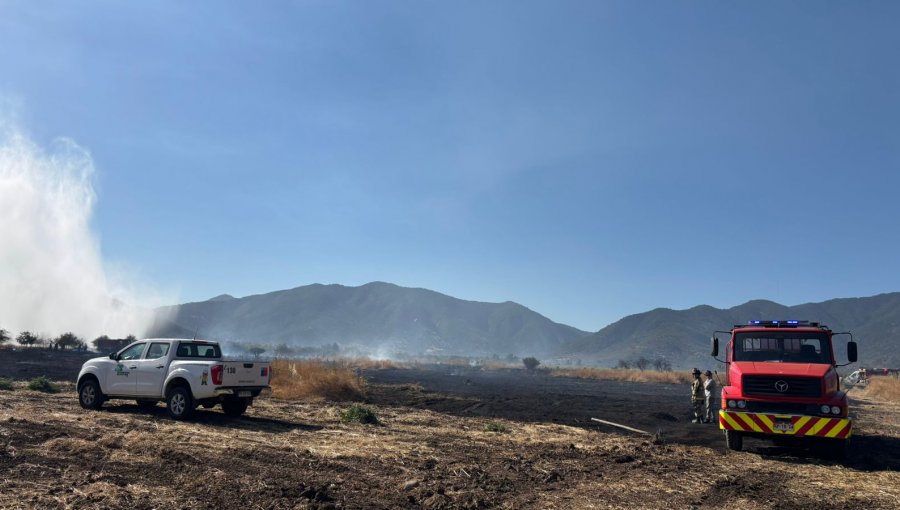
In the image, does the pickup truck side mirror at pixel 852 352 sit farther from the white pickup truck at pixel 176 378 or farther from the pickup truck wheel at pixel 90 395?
the pickup truck wheel at pixel 90 395

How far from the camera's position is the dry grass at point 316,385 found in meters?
23.9

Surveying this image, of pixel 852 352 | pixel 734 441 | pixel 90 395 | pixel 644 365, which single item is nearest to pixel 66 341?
pixel 90 395

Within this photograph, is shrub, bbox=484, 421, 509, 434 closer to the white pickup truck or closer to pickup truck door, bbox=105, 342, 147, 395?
the white pickup truck

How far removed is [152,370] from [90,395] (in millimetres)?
2421

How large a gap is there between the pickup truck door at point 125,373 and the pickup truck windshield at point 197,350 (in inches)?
47.6

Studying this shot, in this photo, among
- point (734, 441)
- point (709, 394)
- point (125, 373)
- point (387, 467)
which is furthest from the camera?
point (709, 394)

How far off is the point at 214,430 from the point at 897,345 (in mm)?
225935

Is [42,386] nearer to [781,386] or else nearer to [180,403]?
[180,403]

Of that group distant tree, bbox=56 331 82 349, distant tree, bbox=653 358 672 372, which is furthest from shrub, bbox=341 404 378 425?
A: distant tree, bbox=653 358 672 372

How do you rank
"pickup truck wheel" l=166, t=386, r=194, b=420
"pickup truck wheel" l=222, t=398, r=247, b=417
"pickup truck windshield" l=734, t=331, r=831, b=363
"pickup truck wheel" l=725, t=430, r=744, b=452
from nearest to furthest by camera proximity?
1. "pickup truck wheel" l=725, t=430, r=744, b=452
2. "pickup truck windshield" l=734, t=331, r=831, b=363
3. "pickup truck wheel" l=166, t=386, r=194, b=420
4. "pickup truck wheel" l=222, t=398, r=247, b=417

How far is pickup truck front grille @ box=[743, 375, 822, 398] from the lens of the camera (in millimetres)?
11789

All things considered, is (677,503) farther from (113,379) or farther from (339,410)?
(113,379)

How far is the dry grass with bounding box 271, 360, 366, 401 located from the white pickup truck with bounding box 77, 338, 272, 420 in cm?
760

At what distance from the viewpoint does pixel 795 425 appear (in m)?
11.6
